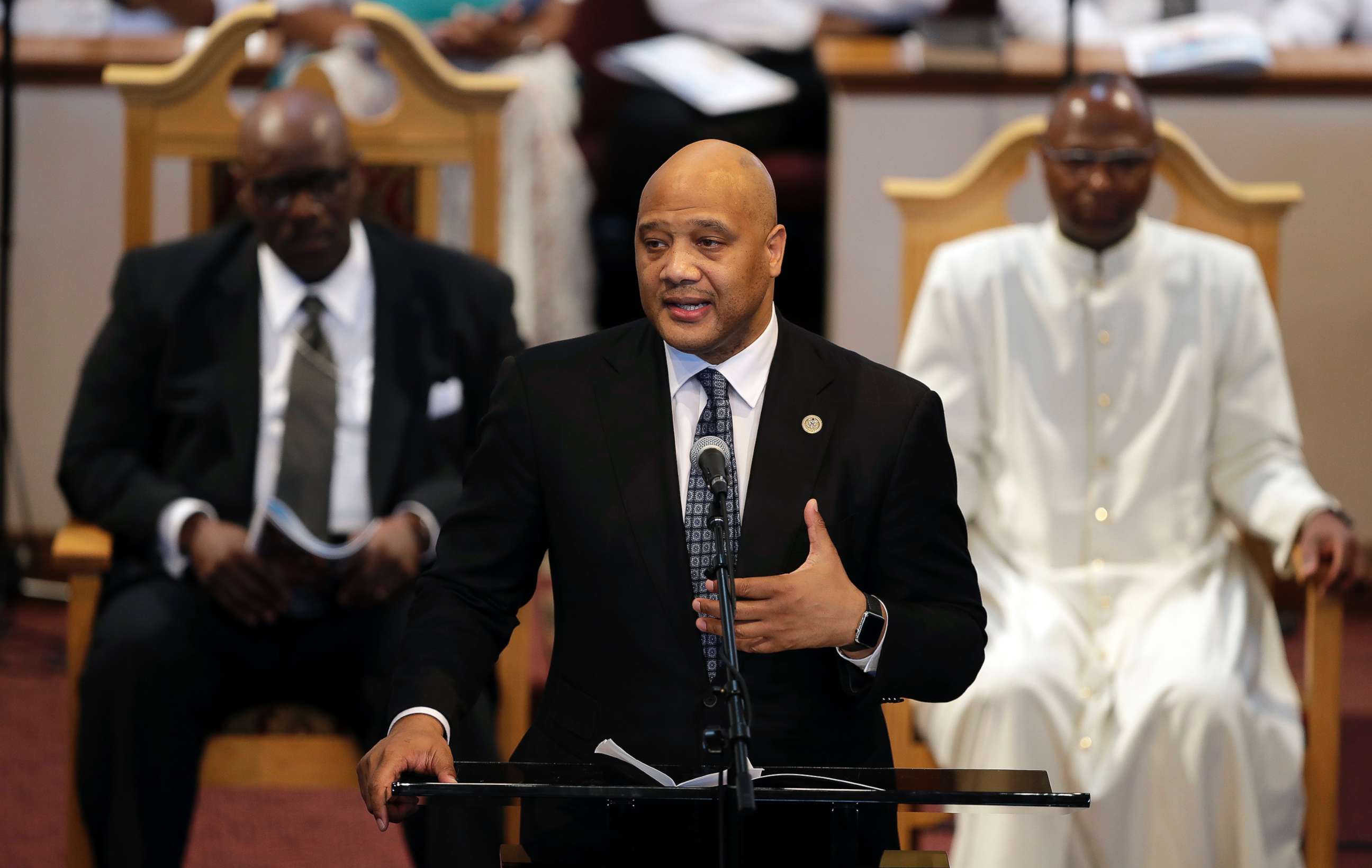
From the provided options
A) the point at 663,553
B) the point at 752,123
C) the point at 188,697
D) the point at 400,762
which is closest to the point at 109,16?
the point at 752,123

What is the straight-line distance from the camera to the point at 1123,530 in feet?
11.5

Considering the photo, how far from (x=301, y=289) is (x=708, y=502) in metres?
1.54

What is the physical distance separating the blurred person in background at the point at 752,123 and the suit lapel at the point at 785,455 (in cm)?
299

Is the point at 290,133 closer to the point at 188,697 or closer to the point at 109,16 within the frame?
the point at 188,697

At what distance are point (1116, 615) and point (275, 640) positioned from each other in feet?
5.14

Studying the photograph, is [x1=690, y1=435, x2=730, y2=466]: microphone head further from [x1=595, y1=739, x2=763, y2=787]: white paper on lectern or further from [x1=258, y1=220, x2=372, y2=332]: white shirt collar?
[x1=258, y1=220, x2=372, y2=332]: white shirt collar

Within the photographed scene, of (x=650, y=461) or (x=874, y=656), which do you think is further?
(x=650, y=461)

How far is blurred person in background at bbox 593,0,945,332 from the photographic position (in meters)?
5.17

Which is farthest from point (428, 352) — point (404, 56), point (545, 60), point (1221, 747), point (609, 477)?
point (545, 60)

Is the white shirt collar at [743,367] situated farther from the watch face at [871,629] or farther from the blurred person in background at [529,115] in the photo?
the blurred person in background at [529,115]

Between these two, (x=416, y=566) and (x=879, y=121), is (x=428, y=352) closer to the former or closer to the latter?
(x=416, y=566)

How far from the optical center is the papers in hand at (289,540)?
10.1 feet

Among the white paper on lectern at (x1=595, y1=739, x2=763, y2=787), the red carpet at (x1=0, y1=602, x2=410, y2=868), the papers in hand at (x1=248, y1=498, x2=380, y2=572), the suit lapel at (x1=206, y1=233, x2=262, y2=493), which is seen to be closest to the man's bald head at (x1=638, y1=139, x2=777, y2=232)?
the white paper on lectern at (x1=595, y1=739, x2=763, y2=787)

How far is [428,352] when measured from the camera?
344 cm
